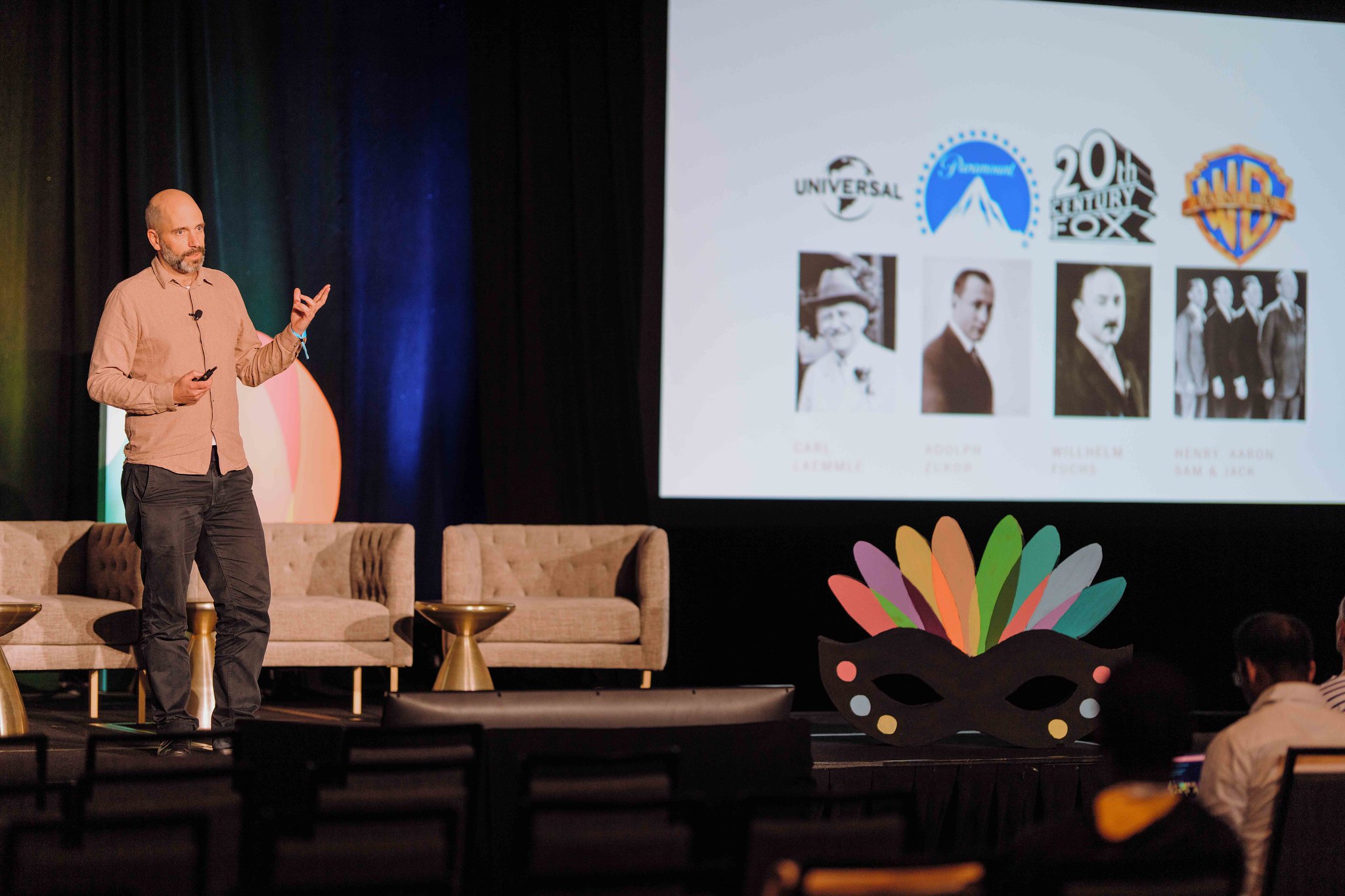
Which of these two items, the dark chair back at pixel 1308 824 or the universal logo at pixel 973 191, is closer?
the dark chair back at pixel 1308 824

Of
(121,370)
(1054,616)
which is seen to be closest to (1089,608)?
(1054,616)

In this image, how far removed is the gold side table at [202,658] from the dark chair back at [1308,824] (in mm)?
3143

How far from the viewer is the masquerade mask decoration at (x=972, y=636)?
385cm

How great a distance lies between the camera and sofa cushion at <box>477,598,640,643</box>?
4590 mm

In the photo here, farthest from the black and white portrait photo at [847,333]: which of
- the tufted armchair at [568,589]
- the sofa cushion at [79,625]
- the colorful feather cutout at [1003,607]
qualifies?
the sofa cushion at [79,625]

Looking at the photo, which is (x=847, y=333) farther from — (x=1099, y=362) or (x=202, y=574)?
(x=202, y=574)

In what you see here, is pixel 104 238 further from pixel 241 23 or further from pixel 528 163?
pixel 528 163

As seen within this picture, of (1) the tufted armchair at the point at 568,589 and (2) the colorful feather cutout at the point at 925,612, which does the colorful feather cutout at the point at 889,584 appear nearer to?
(2) the colorful feather cutout at the point at 925,612

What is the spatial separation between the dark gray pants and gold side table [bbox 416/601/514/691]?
2.81 ft

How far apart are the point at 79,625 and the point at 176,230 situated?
5.28 ft

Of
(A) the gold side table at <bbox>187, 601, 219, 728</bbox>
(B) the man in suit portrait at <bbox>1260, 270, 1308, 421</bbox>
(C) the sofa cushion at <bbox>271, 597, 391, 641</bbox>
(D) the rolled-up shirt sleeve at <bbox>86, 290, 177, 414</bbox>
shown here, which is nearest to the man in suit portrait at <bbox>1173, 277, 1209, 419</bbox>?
(B) the man in suit portrait at <bbox>1260, 270, 1308, 421</bbox>

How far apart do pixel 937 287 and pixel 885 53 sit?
1.01m

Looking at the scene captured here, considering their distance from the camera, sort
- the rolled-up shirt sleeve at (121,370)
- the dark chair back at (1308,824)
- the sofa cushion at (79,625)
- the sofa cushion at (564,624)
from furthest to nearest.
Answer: the sofa cushion at (564,624)
the sofa cushion at (79,625)
the rolled-up shirt sleeve at (121,370)
the dark chair back at (1308,824)

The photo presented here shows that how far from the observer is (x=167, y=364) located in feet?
11.0
